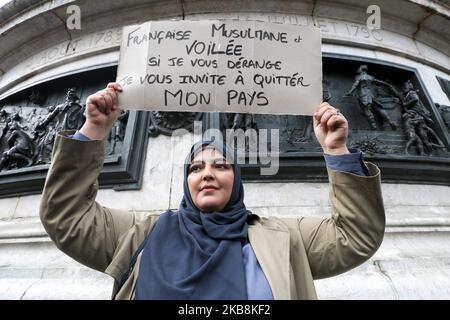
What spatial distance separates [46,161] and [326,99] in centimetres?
413

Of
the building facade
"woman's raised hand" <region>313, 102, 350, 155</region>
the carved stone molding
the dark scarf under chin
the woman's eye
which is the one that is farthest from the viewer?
the carved stone molding

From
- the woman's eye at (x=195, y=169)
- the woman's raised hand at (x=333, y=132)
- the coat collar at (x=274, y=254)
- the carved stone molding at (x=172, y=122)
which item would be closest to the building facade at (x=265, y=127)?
the carved stone molding at (x=172, y=122)

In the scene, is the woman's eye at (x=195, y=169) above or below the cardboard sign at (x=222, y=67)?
below

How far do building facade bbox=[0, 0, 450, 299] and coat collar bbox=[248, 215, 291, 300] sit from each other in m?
1.54

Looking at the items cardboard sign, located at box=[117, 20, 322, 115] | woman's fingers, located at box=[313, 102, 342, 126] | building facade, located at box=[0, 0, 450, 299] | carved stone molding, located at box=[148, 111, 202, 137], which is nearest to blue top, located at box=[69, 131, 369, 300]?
woman's fingers, located at box=[313, 102, 342, 126]

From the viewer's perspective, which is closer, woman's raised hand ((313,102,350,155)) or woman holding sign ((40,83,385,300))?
woman holding sign ((40,83,385,300))

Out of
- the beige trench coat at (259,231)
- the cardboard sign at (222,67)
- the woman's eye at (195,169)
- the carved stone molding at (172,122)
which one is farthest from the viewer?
the carved stone molding at (172,122)

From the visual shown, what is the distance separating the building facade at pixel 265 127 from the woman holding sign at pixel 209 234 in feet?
4.26

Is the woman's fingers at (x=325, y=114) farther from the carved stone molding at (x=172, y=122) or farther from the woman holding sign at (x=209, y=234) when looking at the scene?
the carved stone molding at (x=172, y=122)

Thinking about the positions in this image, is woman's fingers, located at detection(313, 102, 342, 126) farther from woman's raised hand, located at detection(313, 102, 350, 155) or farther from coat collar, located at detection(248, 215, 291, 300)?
coat collar, located at detection(248, 215, 291, 300)

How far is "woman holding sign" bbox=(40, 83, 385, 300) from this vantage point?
132cm

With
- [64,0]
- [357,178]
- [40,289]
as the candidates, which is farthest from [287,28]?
[64,0]

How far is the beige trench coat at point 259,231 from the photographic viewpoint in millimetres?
1438

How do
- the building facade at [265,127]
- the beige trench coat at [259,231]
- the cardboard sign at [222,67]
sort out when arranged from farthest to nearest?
the building facade at [265,127] → the cardboard sign at [222,67] → the beige trench coat at [259,231]
